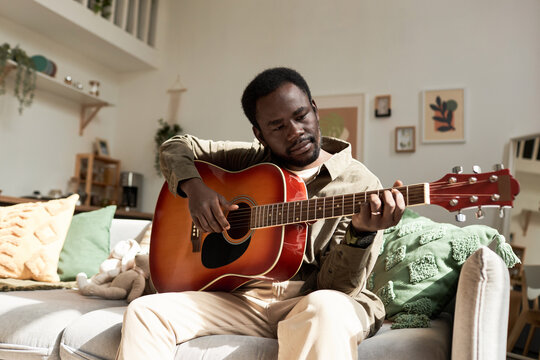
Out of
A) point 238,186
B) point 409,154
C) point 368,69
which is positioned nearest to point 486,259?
point 238,186

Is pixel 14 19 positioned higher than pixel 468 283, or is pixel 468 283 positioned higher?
pixel 14 19

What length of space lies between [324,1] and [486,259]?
4.29 meters

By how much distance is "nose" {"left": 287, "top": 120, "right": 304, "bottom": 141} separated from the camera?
4.83 ft

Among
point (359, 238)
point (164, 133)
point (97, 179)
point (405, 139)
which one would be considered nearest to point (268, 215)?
point (359, 238)

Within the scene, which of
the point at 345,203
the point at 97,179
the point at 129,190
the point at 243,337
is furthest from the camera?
the point at 97,179

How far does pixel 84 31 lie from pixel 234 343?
13.7ft

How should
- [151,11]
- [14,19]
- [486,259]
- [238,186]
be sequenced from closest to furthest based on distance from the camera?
[486,259]
[238,186]
[14,19]
[151,11]

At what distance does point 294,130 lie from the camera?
148 centimetres

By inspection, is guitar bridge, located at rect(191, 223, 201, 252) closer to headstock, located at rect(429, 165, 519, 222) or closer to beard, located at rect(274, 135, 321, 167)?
beard, located at rect(274, 135, 321, 167)

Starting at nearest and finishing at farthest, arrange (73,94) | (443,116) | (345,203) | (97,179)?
(345,203), (443,116), (73,94), (97,179)

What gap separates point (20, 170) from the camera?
4.52 m

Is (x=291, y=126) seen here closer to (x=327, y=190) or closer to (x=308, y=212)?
(x=327, y=190)

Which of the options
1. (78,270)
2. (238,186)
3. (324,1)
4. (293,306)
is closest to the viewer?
(293,306)

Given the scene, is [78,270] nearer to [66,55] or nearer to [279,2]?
[66,55]
